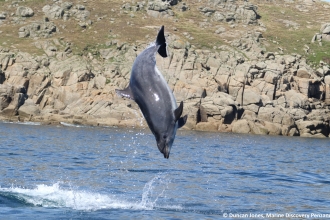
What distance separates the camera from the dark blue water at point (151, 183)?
1661 centimetres

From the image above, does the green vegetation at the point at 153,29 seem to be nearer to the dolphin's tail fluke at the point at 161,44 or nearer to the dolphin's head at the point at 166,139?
the dolphin's tail fluke at the point at 161,44

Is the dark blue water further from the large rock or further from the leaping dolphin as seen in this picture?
the large rock

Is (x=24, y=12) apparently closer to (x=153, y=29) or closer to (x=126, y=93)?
(x=153, y=29)

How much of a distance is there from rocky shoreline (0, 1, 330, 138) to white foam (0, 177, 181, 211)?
41.0 m

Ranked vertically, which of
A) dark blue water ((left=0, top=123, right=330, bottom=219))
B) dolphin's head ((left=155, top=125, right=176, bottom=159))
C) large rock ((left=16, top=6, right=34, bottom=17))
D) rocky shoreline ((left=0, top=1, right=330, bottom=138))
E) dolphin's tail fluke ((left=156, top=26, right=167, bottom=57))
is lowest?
rocky shoreline ((left=0, top=1, right=330, bottom=138))

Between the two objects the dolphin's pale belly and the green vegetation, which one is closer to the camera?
the dolphin's pale belly

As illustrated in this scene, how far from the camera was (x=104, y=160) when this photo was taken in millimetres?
30781

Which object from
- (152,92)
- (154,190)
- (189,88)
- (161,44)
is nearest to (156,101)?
(152,92)

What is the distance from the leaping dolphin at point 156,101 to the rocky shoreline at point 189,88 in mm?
51684

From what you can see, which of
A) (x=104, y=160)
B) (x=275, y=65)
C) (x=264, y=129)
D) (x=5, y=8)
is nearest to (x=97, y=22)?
(x=5, y=8)

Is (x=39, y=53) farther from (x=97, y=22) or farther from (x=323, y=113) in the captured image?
(x=323, y=113)

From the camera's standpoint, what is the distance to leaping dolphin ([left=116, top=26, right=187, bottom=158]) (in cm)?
805

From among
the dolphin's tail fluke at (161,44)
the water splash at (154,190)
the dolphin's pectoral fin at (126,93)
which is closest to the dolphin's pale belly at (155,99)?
the dolphin's pectoral fin at (126,93)

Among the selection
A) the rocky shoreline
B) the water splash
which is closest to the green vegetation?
the rocky shoreline
